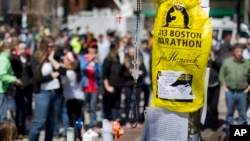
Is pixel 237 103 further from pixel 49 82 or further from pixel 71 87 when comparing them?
pixel 49 82

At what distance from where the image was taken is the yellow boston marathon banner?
683 cm

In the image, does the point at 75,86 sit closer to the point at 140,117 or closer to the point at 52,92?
the point at 52,92

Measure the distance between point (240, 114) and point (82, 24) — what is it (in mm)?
24337

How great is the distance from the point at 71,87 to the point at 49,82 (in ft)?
4.17

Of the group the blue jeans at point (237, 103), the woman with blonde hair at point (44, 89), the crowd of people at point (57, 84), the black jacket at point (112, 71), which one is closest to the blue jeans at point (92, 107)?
the crowd of people at point (57, 84)

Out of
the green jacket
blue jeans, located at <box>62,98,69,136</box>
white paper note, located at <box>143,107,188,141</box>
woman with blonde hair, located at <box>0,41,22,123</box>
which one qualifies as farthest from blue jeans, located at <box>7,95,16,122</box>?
white paper note, located at <box>143,107,188,141</box>

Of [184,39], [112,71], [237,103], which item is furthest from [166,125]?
[112,71]

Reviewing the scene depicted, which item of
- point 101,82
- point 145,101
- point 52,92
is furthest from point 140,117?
point 52,92

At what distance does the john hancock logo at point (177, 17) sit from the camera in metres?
6.85

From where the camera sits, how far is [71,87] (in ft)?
37.3

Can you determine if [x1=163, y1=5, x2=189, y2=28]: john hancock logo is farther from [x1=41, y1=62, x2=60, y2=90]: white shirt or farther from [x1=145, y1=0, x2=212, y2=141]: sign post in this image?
[x1=41, y1=62, x2=60, y2=90]: white shirt

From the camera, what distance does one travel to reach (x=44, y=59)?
1016cm

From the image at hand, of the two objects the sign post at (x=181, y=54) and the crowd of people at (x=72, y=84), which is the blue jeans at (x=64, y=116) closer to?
the crowd of people at (x=72, y=84)

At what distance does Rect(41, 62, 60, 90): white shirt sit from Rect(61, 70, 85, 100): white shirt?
1.06 metres
